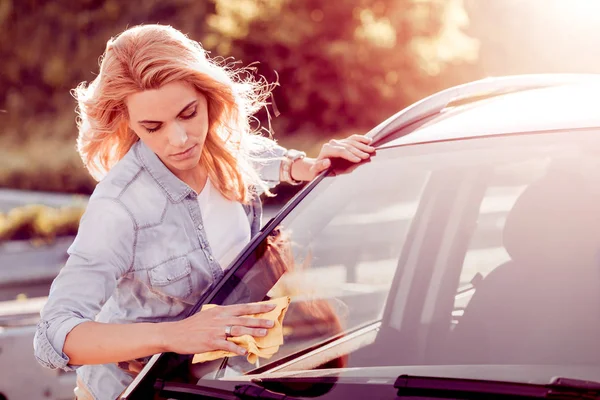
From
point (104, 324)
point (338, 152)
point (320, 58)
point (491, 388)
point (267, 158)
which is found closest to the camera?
point (491, 388)

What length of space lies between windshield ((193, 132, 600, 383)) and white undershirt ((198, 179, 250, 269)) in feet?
0.81

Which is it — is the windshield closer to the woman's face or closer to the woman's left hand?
the woman's left hand

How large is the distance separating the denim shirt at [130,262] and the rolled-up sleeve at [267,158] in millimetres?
483

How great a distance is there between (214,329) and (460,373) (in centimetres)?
49

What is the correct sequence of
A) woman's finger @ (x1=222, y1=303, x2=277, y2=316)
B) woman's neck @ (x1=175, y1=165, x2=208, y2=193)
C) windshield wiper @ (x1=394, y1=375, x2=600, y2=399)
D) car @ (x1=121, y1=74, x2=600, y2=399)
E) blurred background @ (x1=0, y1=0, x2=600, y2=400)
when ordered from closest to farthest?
1. windshield wiper @ (x1=394, y1=375, x2=600, y2=399)
2. car @ (x1=121, y1=74, x2=600, y2=399)
3. woman's finger @ (x1=222, y1=303, x2=277, y2=316)
4. woman's neck @ (x1=175, y1=165, x2=208, y2=193)
5. blurred background @ (x1=0, y1=0, x2=600, y2=400)

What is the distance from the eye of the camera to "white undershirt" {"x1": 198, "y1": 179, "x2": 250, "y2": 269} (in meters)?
2.41

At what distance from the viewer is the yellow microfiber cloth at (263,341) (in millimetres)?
1812

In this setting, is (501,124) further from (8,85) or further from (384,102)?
(8,85)

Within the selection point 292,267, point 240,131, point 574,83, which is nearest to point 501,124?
point 574,83

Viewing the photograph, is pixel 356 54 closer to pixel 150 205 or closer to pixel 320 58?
pixel 320 58

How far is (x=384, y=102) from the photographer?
2392 cm

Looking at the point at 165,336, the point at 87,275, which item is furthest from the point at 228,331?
the point at 87,275

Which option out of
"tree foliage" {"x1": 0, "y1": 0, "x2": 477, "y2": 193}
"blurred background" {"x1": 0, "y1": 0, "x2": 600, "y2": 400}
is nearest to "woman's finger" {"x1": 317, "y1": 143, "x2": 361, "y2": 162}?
"blurred background" {"x1": 0, "y1": 0, "x2": 600, "y2": 400}

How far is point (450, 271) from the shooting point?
7.63ft
